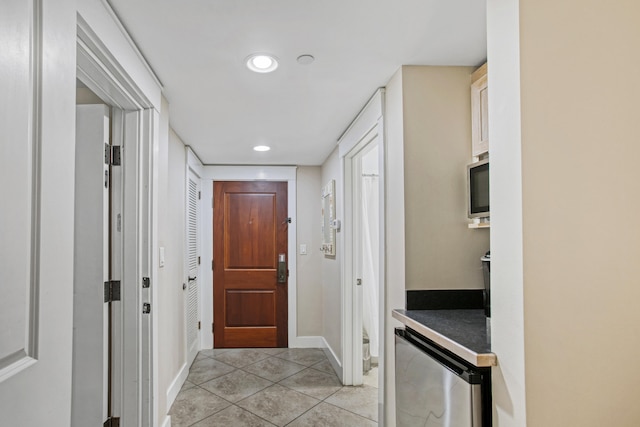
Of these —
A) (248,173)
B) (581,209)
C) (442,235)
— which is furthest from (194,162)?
(581,209)

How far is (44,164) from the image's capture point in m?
0.98

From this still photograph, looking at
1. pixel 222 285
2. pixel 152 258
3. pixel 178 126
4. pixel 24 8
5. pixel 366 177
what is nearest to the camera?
pixel 24 8

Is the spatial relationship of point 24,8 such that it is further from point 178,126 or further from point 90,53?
point 178,126

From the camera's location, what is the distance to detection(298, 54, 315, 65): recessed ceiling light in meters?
1.98

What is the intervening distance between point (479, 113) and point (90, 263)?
206cm

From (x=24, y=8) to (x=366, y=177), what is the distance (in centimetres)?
366

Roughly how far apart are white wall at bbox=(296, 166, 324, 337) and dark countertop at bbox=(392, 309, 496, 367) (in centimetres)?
289

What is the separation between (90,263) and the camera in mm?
2008

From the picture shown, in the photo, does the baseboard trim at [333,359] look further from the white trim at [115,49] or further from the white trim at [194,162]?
the white trim at [115,49]

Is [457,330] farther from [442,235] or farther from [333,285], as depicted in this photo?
[333,285]

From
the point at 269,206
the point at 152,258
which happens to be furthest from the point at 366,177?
the point at 152,258

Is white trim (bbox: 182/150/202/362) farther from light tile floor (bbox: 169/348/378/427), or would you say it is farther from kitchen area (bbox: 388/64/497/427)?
kitchen area (bbox: 388/64/497/427)

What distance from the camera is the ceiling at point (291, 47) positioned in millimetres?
1582

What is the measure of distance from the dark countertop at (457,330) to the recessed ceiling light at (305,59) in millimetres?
1335
